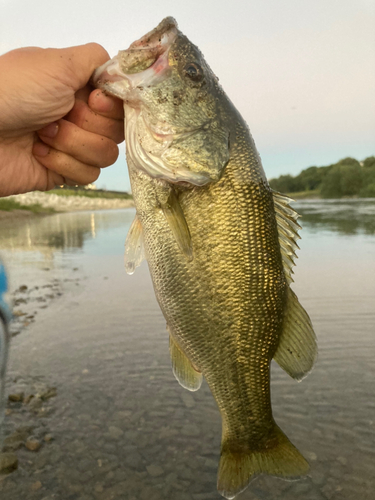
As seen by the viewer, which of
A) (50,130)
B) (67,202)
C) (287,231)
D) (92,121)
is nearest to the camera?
(287,231)

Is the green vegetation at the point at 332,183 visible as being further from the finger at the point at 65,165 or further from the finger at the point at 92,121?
the finger at the point at 92,121

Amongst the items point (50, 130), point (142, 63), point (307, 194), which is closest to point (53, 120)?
point (50, 130)

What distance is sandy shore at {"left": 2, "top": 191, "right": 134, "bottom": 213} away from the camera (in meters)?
38.1

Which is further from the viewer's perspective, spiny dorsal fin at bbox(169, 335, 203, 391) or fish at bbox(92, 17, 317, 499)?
spiny dorsal fin at bbox(169, 335, 203, 391)

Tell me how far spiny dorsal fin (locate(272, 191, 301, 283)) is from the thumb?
1.31 metres

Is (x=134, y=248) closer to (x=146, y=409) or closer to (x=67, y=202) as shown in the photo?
(x=146, y=409)

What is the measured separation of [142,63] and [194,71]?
283mm

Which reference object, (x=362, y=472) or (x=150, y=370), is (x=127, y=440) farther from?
(x=362, y=472)

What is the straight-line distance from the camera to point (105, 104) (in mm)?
2393

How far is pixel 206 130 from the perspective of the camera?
2.18 m

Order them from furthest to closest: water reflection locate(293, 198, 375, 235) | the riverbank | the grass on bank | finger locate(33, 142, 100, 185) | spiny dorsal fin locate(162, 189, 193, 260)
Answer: the grass on bank, the riverbank, water reflection locate(293, 198, 375, 235), finger locate(33, 142, 100, 185), spiny dorsal fin locate(162, 189, 193, 260)

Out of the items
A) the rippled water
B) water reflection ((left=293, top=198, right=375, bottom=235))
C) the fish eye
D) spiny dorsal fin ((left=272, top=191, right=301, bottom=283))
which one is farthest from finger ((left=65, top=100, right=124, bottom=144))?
water reflection ((left=293, top=198, right=375, bottom=235))

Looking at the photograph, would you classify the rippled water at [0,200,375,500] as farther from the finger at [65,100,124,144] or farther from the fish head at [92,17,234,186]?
the finger at [65,100,124,144]

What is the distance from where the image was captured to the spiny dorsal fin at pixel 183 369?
2398 mm
